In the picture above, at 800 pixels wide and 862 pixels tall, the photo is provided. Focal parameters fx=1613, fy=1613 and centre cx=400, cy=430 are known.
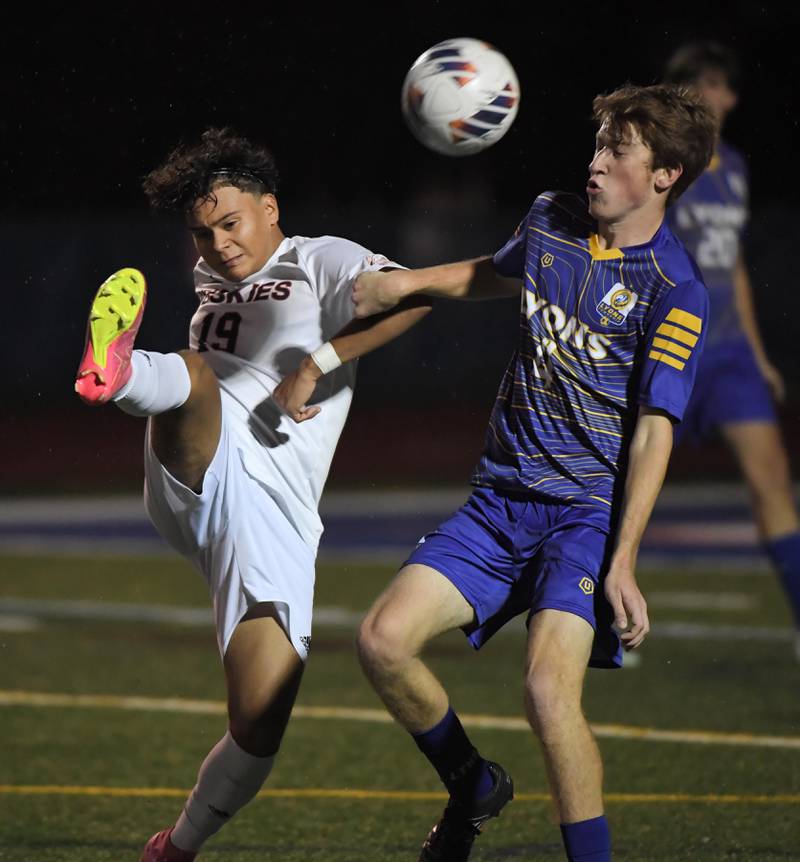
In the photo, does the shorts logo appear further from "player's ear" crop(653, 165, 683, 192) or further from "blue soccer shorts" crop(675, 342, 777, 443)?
"blue soccer shorts" crop(675, 342, 777, 443)

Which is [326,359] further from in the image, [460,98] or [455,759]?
[455,759]

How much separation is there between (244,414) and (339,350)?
42 centimetres

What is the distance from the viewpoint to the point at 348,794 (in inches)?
225

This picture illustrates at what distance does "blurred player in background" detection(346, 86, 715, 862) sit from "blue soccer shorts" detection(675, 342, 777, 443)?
3136 mm

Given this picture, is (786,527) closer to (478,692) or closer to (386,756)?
(478,692)

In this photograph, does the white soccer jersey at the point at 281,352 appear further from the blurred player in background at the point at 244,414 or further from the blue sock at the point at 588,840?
the blue sock at the point at 588,840

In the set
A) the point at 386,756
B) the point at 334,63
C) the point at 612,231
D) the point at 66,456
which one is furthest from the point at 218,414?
the point at 334,63

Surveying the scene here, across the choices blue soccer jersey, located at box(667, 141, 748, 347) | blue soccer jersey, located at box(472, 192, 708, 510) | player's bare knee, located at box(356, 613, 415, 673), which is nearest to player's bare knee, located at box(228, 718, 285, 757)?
player's bare knee, located at box(356, 613, 415, 673)

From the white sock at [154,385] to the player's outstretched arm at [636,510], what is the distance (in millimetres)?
1206

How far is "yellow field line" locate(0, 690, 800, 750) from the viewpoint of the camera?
6453 mm

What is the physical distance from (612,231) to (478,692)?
3.66m

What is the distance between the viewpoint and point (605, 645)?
4.26 m

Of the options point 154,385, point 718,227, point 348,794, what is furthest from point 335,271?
point 718,227

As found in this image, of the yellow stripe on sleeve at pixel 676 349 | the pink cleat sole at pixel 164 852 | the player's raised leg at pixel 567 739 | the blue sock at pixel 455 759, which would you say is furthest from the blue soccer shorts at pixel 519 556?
the pink cleat sole at pixel 164 852
